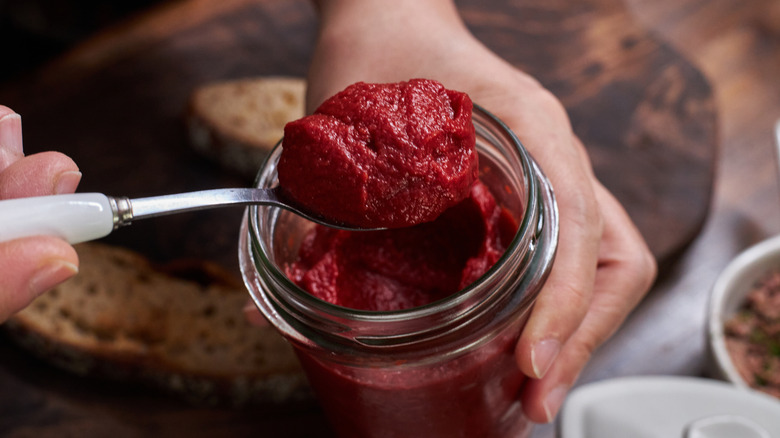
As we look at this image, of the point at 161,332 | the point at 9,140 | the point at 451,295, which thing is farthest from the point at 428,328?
the point at 161,332

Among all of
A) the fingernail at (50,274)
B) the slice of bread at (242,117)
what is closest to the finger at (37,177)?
the fingernail at (50,274)

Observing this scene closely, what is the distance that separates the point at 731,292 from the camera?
2471 mm

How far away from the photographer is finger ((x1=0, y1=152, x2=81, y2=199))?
127 centimetres

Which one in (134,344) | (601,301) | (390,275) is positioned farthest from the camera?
(134,344)

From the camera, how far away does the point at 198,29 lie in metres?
3.38

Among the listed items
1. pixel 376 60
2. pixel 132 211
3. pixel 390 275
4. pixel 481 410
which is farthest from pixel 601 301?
pixel 132 211

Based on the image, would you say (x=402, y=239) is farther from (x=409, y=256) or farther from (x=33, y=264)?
(x=33, y=264)

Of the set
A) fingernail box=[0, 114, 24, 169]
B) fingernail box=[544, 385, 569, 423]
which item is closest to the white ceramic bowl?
fingernail box=[544, 385, 569, 423]

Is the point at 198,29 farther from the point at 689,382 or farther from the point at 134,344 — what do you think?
the point at 689,382

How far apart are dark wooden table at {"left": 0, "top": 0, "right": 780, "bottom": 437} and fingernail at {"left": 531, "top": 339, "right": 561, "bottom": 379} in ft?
3.21

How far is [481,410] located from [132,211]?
2.87ft

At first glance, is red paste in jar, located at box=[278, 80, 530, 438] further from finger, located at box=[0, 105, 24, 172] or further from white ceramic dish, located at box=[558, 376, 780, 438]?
finger, located at box=[0, 105, 24, 172]

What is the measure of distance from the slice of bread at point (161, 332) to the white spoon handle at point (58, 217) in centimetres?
134

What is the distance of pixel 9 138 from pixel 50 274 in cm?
50
